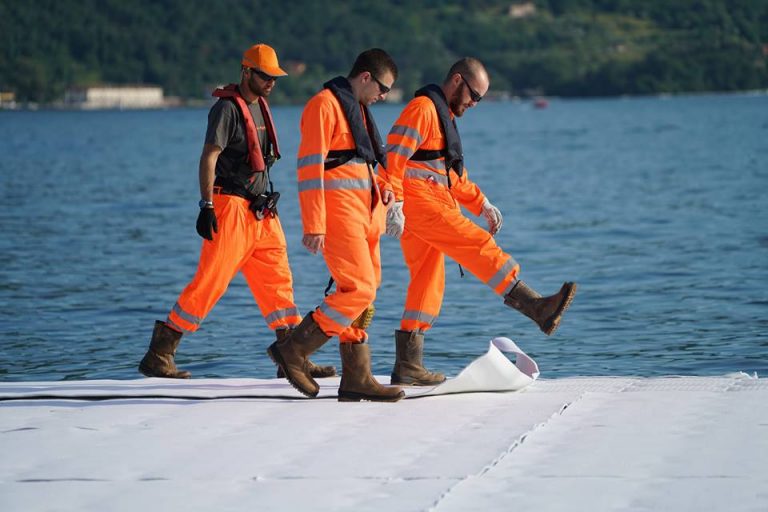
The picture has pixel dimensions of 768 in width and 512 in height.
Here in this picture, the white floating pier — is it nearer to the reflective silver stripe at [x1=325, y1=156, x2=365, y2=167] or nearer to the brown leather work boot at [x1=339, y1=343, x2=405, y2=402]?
the brown leather work boot at [x1=339, y1=343, x2=405, y2=402]

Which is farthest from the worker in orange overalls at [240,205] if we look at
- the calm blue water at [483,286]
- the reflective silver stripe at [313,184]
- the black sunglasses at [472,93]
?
the calm blue water at [483,286]

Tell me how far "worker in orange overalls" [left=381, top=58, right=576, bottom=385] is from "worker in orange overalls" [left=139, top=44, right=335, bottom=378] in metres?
0.74

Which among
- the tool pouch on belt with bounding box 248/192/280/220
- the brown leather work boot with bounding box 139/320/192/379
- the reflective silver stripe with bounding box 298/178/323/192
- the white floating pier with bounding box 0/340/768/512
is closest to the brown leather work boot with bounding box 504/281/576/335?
the white floating pier with bounding box 0/340/768/512

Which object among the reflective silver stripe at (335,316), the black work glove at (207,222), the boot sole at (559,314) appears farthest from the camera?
the black work glove at (207,222)

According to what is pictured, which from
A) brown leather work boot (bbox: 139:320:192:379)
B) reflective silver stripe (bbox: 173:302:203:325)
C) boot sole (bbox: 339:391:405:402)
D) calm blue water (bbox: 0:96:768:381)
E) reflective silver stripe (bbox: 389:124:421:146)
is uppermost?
reflective silver stripe (bbox: 389:124:421:146)

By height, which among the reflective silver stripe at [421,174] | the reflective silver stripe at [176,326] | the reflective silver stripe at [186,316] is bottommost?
the reflective silver stripe at [176,326]

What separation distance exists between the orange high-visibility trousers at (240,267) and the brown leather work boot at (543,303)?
4.29ft

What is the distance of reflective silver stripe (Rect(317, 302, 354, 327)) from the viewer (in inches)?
304

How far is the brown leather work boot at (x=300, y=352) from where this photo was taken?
7875 millimetres

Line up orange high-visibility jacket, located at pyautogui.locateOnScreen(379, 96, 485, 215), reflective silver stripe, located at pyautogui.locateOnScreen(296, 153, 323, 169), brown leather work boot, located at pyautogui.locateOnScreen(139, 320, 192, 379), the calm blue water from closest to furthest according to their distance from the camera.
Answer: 1. reflective silver stripe, located at pyautogui.locateOnScreen(296, 153, 323, 169)
2. orange high-visibility jacket, located at pyautogui.locateOnScreen(379, 96, 485, 215)
3. brown leather work boot, located at pyautogui.locateOnScreen(139, 320, 192, 379)
4. the calm blue water

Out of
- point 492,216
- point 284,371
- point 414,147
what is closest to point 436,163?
point 414,147

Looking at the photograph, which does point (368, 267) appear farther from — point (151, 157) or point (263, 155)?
point (151, 157)

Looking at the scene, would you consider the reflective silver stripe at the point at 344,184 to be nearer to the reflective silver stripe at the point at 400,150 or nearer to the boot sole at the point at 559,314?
the reflective silver stripe at the point at 400,150

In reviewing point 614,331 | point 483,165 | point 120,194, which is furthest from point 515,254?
point 483,165
